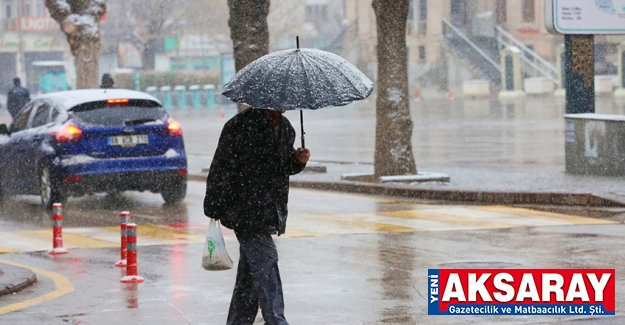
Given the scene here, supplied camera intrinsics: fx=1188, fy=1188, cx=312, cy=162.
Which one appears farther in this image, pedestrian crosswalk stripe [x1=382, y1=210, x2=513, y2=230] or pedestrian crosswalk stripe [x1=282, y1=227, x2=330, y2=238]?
pedestrian crosswalk stripe [x1=382, y1=210, x2=513, y2=230]

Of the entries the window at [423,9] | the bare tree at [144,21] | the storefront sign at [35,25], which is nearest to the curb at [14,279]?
the bare tree at [144,21]

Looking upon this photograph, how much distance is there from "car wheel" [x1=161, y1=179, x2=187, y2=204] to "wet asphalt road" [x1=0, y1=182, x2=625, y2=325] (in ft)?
0.66

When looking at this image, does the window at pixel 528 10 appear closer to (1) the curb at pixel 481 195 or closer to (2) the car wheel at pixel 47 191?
(1) the curb at pixel 481 195

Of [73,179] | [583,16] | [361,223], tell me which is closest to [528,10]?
[583,16]

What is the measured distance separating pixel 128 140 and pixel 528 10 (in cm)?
5930

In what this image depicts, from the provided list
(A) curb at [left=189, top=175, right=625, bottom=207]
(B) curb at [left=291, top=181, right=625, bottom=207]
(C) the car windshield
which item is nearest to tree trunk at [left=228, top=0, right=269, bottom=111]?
(A) curb at [left=189, top=175, right=625, bottom=207]

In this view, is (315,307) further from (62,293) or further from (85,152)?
(85,152)

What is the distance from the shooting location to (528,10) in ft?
236

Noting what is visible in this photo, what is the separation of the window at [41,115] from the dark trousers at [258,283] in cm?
963

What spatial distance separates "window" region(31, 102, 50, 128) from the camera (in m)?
16.0

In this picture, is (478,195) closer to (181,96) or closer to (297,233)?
(297,233)

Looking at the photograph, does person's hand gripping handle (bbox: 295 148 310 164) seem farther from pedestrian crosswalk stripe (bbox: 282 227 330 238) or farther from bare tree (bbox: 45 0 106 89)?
bare tree (bbox: 45 0 106 89)

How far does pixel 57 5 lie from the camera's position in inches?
995

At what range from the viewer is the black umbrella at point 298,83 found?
6.64m
